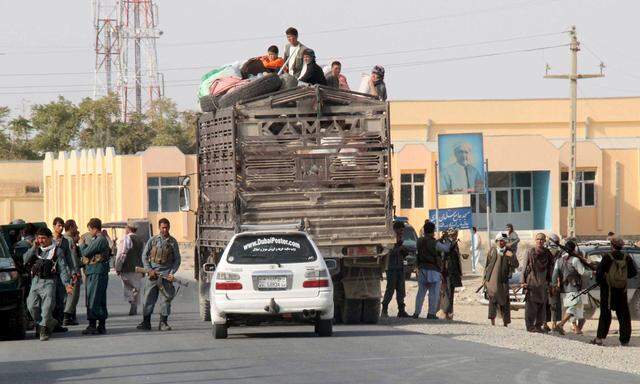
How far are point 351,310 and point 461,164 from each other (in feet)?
95.7

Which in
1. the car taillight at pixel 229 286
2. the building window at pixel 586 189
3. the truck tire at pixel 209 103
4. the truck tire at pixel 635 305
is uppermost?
the truck tire at pixel 209 103

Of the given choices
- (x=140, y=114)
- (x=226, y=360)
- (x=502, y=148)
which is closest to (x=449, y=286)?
(x=226, y=360)

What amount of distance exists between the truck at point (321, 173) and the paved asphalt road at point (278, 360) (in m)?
1.37

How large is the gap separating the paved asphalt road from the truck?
137 centimetres

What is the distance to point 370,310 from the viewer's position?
2312cm

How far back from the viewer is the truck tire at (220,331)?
19906mm

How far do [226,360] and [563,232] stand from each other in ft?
184

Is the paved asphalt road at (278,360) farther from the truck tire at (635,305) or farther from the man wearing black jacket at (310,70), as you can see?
the truck tire at (635,305)

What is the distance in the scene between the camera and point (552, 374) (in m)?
15.2

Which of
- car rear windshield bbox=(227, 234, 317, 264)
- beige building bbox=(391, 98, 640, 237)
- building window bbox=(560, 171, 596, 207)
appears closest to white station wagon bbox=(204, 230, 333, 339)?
car rear windshield bbox=(227, 234, 317, 264)

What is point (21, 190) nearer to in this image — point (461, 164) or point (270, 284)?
point (461, 164)

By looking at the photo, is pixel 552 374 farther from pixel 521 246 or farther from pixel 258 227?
pixel 521 246

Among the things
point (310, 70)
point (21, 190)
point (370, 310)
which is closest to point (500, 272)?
point (370, 310)

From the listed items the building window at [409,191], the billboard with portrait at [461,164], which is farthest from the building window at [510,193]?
the billboard with portrait at [461,164]
